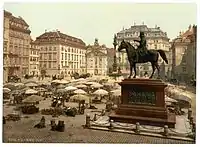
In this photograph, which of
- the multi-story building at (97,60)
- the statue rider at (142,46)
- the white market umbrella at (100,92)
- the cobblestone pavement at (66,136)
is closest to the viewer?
the cobblestone pavement at (66,136)

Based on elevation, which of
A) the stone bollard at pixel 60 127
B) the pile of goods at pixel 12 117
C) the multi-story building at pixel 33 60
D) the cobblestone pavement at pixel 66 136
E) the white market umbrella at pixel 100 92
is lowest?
the cobblestone pavement at pixel 66 136

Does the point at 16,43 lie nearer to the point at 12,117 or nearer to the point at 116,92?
the point at 12,117

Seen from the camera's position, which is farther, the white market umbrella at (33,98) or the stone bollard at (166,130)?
the white market umbrella at (33,98)

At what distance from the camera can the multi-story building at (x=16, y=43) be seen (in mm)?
4852

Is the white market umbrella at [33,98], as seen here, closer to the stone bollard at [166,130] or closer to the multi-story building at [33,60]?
the multi-story building at [33,60]

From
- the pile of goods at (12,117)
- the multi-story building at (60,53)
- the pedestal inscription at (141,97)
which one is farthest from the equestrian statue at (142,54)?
the pile of goods at (12,117)

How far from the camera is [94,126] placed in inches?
185

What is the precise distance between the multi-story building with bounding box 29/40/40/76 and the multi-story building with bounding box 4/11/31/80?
0.23 feet

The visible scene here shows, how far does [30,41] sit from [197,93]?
3.07 m

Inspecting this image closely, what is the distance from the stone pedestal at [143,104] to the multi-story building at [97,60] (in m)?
0.50

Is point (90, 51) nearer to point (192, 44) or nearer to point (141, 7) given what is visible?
point (141, 7)

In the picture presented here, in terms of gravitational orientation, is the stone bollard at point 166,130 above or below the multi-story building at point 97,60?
below

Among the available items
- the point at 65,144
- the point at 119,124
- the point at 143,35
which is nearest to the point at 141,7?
the point at 143,35

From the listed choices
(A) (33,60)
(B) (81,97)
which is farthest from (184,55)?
Answer: (A) (33,60)
